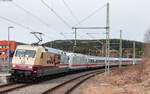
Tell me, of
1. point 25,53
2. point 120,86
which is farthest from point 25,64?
point 120,86

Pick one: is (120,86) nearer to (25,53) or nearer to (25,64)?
(25,64)

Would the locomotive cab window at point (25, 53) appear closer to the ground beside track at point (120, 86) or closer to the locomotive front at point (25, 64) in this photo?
the locomotive front at point (25, 64)

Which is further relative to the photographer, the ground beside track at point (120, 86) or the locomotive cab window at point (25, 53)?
the locomotive cab window at point (25, 53)

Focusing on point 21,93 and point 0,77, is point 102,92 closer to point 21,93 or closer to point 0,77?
point 21,93

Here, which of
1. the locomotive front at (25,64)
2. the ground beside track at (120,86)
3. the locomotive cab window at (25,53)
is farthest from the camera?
the locomotive cab window at (25,53)

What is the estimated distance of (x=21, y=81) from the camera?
65.4ft

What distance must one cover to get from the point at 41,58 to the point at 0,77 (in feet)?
10.5

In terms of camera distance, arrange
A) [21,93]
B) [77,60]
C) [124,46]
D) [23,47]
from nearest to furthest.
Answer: [21,93] < [23,47] < [77,60] < [124,46]

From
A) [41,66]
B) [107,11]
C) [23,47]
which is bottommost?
[41,66]

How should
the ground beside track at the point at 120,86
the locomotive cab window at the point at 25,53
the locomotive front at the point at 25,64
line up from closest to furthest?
the ground beside track at the point at 120,86
the locomotive front at the point at 25,64
the locomotive cab window at the point at 25,53

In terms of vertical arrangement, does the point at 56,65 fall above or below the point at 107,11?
below

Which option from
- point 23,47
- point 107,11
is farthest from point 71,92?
point 107,11

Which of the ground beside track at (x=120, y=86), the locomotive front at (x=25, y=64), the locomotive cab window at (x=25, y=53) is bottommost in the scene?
the ground beside track at (x=120, y=86)

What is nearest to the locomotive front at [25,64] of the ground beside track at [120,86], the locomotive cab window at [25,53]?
the locomotive cab window at [25,53]
